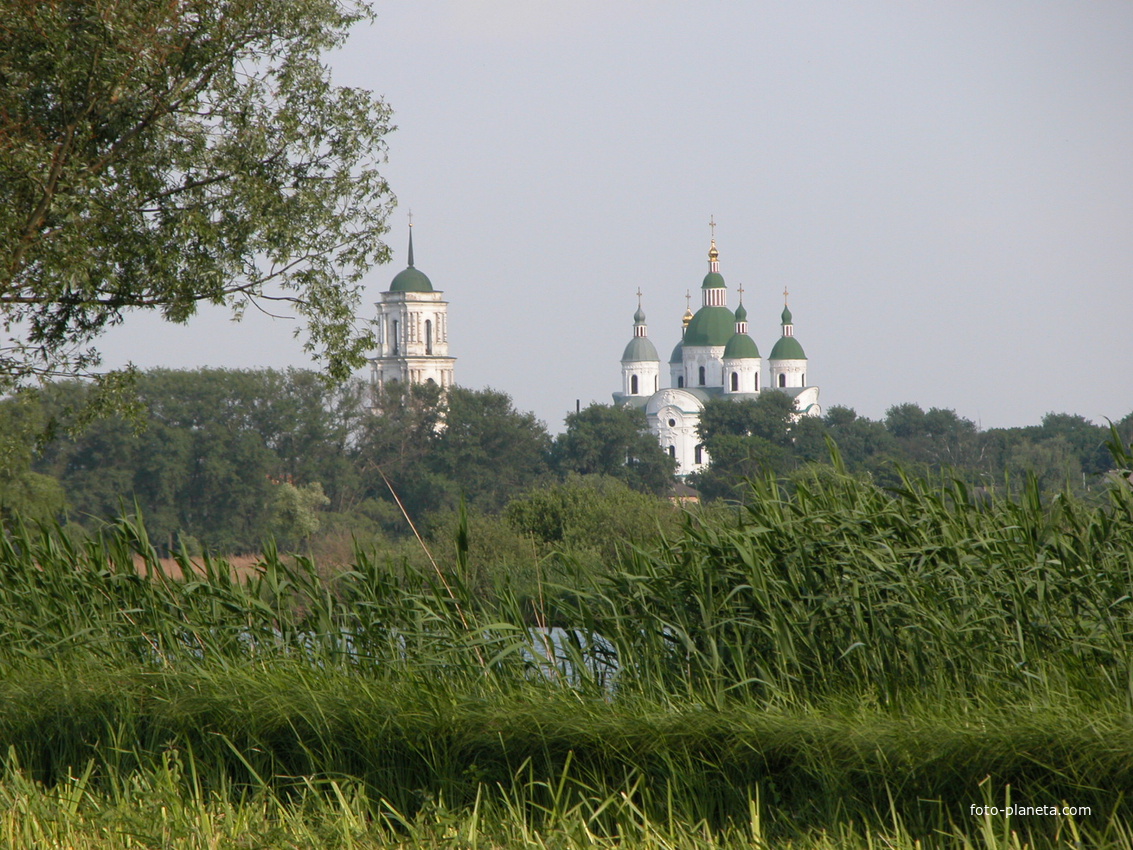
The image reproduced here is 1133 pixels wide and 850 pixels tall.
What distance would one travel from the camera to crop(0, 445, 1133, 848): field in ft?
12.1

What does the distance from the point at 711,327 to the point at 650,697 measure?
104 meters

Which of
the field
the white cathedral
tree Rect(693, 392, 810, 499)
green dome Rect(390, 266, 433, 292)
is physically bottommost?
the field

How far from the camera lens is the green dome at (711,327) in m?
107

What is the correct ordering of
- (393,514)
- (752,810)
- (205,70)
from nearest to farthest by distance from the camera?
(752,810), (205,70), (393,514)

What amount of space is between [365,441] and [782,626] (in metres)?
63.2

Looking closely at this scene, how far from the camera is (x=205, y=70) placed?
898 centimetres

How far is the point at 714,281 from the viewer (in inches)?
4338

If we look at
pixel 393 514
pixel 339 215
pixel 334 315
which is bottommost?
pixel 393 514

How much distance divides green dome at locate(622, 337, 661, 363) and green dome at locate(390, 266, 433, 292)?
20688 mm

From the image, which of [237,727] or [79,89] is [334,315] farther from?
[237,727]

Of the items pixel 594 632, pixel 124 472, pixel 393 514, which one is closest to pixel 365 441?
pixel 393 514

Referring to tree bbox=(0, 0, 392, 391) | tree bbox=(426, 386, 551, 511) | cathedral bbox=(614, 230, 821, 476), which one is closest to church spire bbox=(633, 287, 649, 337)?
cathedral bbox=(614, 230, 821, 476)

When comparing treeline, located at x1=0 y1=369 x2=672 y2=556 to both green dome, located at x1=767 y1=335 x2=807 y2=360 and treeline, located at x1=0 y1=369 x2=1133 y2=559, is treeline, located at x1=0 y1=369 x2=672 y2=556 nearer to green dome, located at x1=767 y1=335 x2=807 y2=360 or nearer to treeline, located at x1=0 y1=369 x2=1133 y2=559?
treeline, located at x1=0 y1=369 x2=1133 y2=559

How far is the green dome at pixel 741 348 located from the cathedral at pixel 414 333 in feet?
72.1
